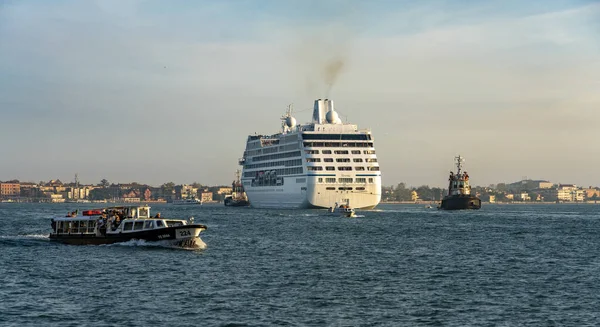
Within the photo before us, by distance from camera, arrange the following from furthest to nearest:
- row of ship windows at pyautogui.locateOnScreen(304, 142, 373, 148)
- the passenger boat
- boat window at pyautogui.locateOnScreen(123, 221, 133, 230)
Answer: row of ship windows at pyautogui.locateOnScreen(304, 142, 373, 148) → boat window at pyautogui.locateOnScreen(123, 221, 133, 230) → the passenger boat

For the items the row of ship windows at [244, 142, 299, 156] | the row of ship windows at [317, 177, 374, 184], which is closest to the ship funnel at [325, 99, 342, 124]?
the row of ship windows at [244, 142, 299, 156]

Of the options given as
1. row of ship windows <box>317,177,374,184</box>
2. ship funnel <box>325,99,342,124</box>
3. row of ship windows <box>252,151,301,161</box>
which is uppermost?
ship funnel <box>325,99,342,124</box>

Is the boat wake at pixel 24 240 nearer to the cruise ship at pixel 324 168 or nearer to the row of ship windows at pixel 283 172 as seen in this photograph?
the cruise ship at pixel 324 168

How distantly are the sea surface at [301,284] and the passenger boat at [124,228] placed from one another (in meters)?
1.12

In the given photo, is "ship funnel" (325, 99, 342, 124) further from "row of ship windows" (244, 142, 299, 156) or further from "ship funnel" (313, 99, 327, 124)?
"row of ship windows" (244, 142, 299, 156)

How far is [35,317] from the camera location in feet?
125

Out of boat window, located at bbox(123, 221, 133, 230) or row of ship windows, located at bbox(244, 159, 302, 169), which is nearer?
boat window, located at bbox(123, 221, 133, 230)

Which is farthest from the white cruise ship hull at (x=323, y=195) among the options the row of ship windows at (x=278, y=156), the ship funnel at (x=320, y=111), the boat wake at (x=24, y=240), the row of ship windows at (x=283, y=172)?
the boat wake at (x=24, y=240)

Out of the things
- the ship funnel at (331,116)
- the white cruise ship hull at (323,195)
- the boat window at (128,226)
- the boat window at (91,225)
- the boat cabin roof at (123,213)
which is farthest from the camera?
the ship funnel at (331,116)

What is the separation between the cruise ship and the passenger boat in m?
80.2

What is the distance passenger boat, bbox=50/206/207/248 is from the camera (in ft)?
228

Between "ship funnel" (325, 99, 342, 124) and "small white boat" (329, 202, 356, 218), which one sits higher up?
"ship funnel" (325, 99, 342, 124)

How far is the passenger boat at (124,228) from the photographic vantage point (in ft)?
228

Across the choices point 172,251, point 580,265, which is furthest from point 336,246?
point 580,265
